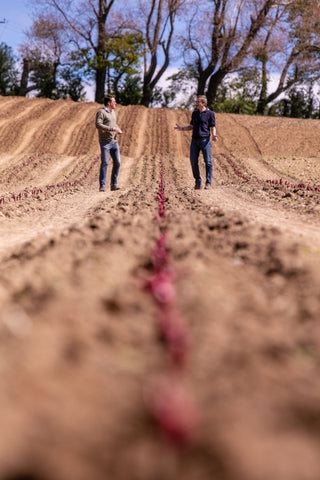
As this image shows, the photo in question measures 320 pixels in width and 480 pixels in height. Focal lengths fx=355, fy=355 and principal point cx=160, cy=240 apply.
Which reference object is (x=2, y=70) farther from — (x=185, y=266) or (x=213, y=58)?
(x=185, y=266)

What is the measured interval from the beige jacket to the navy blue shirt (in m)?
1.96

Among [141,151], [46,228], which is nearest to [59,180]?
[141,151]

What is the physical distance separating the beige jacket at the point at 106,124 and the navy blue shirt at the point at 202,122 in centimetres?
196

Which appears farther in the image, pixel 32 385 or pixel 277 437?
pixel 32 385

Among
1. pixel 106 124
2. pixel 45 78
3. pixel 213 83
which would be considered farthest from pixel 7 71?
pixel 106 124

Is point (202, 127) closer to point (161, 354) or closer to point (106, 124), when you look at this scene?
point (106, 124)

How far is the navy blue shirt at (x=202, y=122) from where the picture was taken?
8.49 meters

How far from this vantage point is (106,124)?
8.65m

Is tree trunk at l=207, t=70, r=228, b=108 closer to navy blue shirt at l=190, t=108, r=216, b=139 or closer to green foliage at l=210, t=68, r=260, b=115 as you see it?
green foliage at l=210, t=68, r=260, b=115

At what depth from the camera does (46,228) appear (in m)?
5.89

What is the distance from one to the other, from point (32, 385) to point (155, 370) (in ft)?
1.89

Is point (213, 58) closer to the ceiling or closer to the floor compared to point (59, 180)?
closer to the ceiling

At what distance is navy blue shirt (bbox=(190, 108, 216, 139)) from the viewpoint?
8492mm

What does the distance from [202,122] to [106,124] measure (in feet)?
7.65
